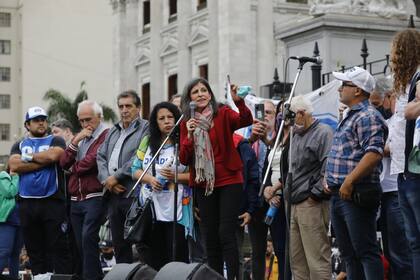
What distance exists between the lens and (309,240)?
384 inches

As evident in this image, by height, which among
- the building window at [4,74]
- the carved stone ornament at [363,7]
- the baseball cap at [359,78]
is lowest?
the baseball cap at [359,78]

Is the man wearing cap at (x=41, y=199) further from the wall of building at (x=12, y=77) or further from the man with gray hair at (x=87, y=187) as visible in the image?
the wall of building at (x=12, y=77)

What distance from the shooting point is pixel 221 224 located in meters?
9.59

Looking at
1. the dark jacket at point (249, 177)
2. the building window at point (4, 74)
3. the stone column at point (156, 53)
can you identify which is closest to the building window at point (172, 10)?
the stone column at point (156, 53)

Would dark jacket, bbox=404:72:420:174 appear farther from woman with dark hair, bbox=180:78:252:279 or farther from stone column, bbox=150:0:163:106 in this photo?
stone column, bbox=150:0:163:106

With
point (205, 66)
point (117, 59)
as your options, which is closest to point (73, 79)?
point (117, 59)

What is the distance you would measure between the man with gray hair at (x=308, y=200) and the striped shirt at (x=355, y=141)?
875 mm

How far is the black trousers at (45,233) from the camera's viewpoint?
1217 centimetres

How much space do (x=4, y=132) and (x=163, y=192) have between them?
7734 centimetres

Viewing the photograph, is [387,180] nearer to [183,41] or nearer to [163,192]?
[163,192]

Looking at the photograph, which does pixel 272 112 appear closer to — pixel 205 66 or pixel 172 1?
pixel 205 66

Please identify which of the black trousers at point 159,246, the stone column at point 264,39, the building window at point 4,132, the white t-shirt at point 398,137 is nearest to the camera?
the white t-shirt at point 398,137

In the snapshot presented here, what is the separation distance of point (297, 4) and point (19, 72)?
45715 mm

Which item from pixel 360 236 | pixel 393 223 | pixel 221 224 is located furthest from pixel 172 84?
pixel 360 236
